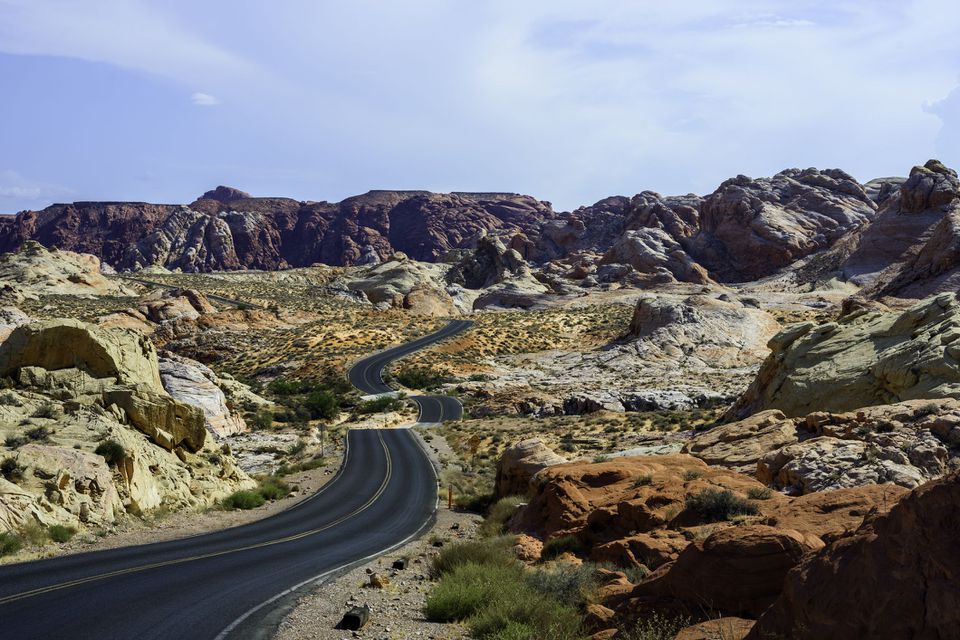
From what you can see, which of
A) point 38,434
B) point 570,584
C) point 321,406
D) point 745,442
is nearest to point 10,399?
point 38,434

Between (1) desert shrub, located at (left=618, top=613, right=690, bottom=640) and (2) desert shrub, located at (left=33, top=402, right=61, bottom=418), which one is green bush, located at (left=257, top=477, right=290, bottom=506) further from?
(1) desert shrub, located at (left=618, top=613, right=690, bottom=640)

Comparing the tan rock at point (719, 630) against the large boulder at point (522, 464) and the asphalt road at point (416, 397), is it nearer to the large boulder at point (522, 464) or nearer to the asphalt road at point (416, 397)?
the large boulder at point (522, 464)

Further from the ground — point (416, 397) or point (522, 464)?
point (522, 464)

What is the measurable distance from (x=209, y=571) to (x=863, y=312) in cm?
2936

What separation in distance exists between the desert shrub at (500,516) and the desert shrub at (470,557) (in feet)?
13.0

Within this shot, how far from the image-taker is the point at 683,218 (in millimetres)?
154625

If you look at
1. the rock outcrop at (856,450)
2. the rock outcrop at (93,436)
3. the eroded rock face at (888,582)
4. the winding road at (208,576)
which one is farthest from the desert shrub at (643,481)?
the rock outcrop at (93,436)

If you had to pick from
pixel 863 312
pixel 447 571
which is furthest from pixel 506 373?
pixel 447 571

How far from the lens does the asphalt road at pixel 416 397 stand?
170ft

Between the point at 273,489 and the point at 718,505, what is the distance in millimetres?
18765

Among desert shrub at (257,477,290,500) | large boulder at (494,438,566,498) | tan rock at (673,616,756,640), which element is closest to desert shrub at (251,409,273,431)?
desert shrub at (257,477,290,500)

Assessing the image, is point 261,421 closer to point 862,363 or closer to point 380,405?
point 380,405

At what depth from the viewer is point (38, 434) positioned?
18406 mm

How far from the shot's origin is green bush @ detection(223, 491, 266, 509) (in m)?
23.3
